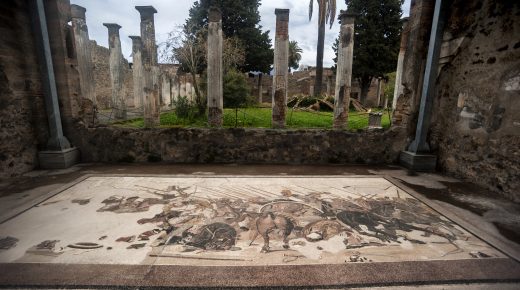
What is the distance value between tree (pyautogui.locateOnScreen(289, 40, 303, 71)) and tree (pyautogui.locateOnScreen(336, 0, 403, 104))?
949cm

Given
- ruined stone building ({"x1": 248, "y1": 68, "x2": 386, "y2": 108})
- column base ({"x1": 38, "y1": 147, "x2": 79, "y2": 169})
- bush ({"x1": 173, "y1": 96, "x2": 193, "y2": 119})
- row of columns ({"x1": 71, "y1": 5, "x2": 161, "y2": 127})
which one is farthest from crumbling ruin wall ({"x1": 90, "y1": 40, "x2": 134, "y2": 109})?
column base ({"x1": 38, "y1": 147, "x2": 79, "y2": 169})

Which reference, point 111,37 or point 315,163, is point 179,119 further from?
point 315,163

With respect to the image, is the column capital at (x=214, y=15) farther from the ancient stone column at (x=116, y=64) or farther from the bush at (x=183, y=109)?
the ancient stone column at (x=116, y=64)

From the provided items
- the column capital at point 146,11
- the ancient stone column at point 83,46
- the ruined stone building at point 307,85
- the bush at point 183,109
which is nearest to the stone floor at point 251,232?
the column capital at point 146,11

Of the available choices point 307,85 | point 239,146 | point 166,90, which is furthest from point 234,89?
point 307,85

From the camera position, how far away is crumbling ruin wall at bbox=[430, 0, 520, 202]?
3473 mm

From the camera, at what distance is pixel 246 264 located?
2.04 m

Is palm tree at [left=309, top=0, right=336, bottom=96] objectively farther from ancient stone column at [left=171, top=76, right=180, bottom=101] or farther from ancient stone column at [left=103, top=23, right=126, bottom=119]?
ancient stone column at [left=103, top=23, right=126, bottom=119]

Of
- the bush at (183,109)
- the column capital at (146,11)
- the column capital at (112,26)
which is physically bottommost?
the bush at (183,109)

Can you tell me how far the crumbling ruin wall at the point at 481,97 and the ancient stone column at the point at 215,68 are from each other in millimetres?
6751

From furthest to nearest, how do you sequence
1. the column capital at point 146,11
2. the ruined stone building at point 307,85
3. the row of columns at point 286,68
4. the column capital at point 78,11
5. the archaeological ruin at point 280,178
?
the ruined stone building at point 307,85 < the column capital at point 78,11 < the row of columns at point 286,68 < the column capital at point 146,11 < the archaeological ruin at point 280,178

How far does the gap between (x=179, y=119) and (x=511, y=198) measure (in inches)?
424

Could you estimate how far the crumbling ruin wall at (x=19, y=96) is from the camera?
3939 mm

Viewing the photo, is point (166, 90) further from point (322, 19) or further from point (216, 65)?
point (322, 19)
